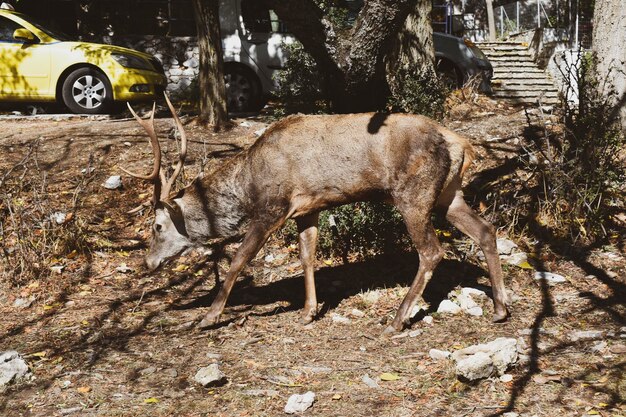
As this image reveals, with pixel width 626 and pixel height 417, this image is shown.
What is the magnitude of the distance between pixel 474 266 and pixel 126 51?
9.16 m

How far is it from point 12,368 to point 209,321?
5.31 ft

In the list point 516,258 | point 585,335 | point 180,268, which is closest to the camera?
point 585,335

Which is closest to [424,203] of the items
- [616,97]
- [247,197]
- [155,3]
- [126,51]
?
[247,197]

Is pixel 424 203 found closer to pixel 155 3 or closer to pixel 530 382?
pixel 530 382

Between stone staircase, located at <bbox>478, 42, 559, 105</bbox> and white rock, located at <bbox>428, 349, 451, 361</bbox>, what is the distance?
9.39 metres

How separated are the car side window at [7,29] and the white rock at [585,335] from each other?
462 inches

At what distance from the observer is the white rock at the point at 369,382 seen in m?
5.29

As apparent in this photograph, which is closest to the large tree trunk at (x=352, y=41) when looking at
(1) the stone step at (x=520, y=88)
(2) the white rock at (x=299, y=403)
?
(2) the white rock at (x=299, y=403)

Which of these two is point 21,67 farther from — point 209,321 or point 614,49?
point 614,49

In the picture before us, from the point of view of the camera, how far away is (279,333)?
6438 mm

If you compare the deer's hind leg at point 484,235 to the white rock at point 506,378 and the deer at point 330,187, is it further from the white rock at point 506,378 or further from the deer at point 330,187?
the white rock at point 506,378

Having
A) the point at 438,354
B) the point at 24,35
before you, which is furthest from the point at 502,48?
the point at 438,354

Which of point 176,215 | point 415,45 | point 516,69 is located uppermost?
point 415,45

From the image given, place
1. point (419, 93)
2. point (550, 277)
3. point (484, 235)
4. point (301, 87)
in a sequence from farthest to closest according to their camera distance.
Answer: point (419, 93) < point (301, 87) < point (550, 277) < point (484, 235)
